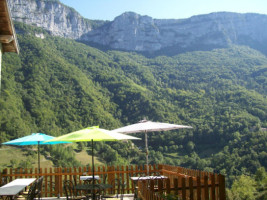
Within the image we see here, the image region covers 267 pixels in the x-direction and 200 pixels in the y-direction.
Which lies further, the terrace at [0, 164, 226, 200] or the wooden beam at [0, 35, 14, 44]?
the wooden beam at [0, 35, 14, 44]

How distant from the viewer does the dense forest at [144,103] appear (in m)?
56.0

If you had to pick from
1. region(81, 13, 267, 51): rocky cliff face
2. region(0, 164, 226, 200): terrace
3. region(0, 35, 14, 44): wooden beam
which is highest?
region(81, 13, 267, 51): rocky cliff face

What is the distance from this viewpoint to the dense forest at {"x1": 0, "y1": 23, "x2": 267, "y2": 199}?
5597 centimetres

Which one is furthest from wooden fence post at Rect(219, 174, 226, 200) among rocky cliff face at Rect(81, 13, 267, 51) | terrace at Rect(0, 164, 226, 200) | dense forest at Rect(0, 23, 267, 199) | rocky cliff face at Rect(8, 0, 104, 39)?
rocky cliff face at Rect(81, 13, 267, 51)

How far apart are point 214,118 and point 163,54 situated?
5053 cm

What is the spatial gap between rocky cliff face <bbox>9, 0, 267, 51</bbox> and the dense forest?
62.9ft

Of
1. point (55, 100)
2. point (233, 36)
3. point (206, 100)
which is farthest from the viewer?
point (233, 36)

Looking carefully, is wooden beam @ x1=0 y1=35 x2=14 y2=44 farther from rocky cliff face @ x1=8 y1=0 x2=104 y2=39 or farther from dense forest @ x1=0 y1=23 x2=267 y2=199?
rocky cliff face @ x1=8 y1=0 x2=104 y2=39

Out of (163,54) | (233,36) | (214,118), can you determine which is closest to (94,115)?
(214,118)

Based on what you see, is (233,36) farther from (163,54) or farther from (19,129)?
(19,129)

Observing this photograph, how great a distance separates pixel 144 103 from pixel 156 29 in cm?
5998

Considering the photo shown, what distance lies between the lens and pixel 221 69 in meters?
92.8

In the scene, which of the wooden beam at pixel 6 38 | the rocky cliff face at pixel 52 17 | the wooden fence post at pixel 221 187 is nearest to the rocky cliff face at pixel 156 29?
the rocky cliff face at pixel 52 17

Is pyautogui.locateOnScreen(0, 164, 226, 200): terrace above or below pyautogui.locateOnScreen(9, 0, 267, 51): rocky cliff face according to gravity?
below
